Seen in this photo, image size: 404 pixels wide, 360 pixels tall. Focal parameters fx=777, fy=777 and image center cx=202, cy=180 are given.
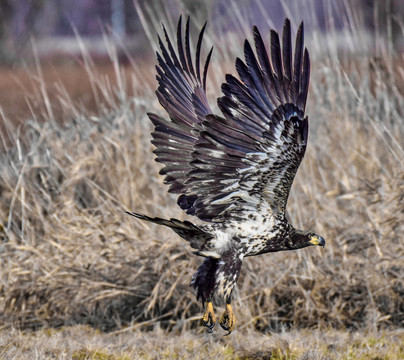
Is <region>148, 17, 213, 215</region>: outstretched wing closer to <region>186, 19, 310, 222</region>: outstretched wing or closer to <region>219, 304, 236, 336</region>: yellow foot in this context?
<region>186, 19, 310, 222</region>: outstretched wing

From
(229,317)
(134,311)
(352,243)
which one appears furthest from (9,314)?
(352,243)

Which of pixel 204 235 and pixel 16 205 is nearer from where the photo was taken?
pixel 204 235

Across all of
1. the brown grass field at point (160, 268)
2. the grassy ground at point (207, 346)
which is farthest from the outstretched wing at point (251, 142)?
the brown grass field at point (160, 268)

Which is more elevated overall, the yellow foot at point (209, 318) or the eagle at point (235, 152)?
the eagle at point (235, 152)

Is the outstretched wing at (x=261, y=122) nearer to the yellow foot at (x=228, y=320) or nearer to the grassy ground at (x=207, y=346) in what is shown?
the yellow foot at (x=228, y=320)

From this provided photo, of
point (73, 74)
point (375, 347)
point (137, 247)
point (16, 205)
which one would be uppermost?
point (73, 74)

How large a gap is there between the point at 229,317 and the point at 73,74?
14.7 m

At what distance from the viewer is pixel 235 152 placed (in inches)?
164

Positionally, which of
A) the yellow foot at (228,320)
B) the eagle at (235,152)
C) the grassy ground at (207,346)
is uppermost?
the eagle at (235,152)

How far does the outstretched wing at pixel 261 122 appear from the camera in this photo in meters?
4.02

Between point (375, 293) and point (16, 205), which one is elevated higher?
point (16, 205)

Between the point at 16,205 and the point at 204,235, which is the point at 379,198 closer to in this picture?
the point at 204,235

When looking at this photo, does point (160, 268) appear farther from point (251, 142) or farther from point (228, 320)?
point (251, 142)

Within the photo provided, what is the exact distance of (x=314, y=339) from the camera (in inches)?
199
